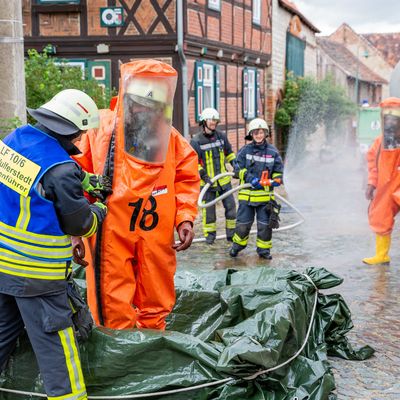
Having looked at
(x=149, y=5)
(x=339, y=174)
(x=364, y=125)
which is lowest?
(x=339, y=174)

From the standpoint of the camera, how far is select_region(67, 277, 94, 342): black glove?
12.1 feet

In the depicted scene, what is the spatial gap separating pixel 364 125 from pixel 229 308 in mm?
16307

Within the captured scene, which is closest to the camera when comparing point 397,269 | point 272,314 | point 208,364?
point 208,364

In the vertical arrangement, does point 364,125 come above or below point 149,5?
below

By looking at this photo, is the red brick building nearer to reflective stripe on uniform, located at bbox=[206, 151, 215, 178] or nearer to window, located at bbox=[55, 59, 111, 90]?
window, located at bbox=[55, 59, 111, 90]

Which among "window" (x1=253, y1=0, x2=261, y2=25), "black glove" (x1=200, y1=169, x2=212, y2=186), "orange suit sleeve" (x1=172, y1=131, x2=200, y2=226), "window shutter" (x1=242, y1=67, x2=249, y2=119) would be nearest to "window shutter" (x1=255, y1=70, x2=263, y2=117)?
"window shutter" (x1=242, y1=67, x2=249, y2=119)

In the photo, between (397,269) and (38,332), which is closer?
(38,332)

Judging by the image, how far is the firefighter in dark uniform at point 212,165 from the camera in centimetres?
935

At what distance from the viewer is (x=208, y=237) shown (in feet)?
30.9

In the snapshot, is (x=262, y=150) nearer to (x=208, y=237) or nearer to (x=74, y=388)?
(x=208, y=237)

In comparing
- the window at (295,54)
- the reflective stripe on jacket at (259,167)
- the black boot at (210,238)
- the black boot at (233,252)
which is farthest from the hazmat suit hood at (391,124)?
the window at (295,54)

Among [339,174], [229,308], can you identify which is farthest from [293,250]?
[339,174]

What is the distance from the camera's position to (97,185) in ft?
13.0

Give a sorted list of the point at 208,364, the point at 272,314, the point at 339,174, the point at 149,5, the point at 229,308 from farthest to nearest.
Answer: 1. the point at 339,174
2. the point at 149,5
3. the point at 229,308
4. the point at 272,314
5. the point at 208,364
